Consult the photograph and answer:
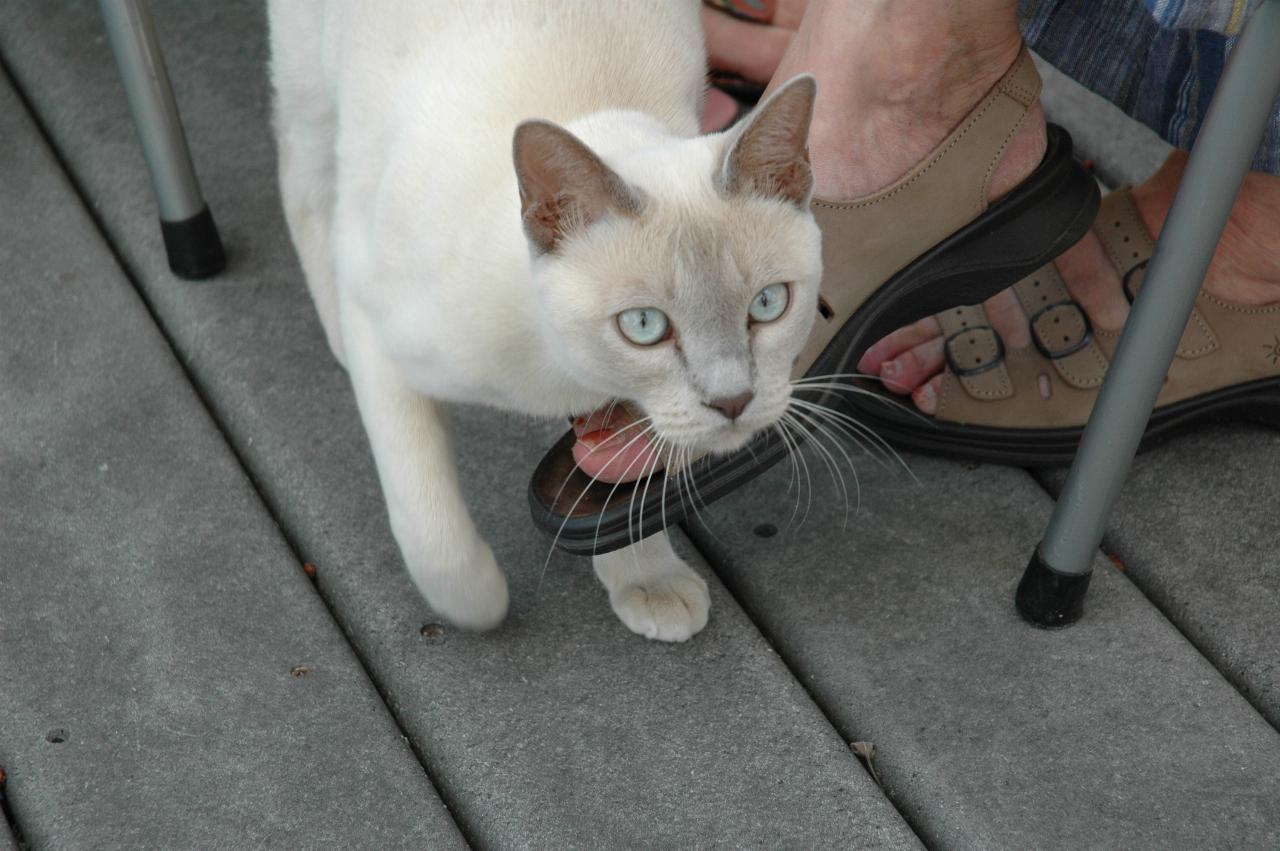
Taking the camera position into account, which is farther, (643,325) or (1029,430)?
(1029,430)

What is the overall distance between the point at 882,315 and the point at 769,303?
286 millimetres


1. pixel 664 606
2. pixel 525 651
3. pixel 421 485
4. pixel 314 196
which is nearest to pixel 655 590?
pixel 664 606

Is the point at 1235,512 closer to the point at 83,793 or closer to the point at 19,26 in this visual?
the point at 83,793

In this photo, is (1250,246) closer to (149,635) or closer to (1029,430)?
(1029,430)

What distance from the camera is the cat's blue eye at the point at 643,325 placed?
3.56 ft

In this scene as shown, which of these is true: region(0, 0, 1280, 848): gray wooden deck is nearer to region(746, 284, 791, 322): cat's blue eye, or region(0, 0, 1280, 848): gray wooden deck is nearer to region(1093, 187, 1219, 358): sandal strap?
region(1093, 187, 1219, 358): sandal strap

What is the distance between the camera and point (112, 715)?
4.27 feet

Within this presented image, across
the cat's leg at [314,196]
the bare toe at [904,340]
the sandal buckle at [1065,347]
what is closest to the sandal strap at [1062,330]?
the sandal buckle at [1065,347]

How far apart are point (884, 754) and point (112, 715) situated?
713mm

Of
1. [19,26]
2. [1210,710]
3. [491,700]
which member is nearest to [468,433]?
[491,700]

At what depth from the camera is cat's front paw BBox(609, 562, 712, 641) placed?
1376mm

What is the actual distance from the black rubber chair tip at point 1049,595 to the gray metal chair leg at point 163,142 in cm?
106

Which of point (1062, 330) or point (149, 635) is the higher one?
point (1062, 330)

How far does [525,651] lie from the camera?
4.53ft
